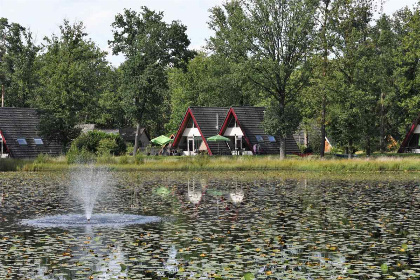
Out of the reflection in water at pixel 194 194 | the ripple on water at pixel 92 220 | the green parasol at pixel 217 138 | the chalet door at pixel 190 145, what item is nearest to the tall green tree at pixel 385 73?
the green parasol at pixel 217 138

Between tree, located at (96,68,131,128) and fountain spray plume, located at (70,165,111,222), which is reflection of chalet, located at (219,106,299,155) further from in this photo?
fountain spray plume, located at (70,165,111,222)

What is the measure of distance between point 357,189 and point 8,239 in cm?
1921

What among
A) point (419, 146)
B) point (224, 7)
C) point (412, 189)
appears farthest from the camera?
point (224, 7)

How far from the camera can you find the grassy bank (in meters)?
49.7

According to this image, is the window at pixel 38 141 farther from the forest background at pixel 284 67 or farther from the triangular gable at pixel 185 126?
the triangular gable at pixel 185 126

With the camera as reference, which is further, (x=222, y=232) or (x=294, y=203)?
(x=294, y=203)

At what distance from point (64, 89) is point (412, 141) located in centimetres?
3483

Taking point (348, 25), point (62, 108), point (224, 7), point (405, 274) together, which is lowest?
point (405, 274)

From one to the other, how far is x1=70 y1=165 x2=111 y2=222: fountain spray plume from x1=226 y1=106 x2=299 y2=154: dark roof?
82.9 ft

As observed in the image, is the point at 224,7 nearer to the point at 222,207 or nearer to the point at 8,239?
the point at 222,207

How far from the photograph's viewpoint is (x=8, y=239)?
685 inches

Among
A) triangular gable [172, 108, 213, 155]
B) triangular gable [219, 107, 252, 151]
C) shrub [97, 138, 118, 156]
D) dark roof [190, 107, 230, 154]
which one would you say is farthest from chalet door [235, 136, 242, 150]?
shrub [97, 138, 118, 156]

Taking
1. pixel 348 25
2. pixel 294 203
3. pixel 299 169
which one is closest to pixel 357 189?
pixel 294 203

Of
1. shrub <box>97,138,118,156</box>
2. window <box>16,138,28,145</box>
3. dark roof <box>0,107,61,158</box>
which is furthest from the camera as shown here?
window <box>16,138,28,145</box>
